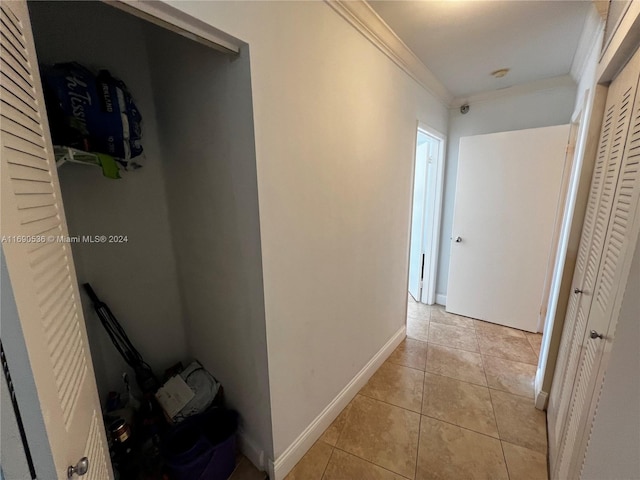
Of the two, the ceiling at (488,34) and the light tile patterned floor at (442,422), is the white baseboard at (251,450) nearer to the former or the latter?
the light tile patterned floor at (442,422)

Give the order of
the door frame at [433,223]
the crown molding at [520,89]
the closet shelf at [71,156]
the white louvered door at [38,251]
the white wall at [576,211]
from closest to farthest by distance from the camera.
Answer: the white louvered door at [38,251], the closet shelf at [71,156], the white wall at [576,211], the crown molding at [520,89], the door frame at [433,223]

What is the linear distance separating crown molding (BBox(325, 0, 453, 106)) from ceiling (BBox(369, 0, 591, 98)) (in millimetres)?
35

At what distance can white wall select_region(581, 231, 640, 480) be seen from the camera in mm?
578

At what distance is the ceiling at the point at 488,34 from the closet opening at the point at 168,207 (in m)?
1.04

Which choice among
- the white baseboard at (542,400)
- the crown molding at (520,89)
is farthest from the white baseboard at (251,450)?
the crown molding at (520,89)

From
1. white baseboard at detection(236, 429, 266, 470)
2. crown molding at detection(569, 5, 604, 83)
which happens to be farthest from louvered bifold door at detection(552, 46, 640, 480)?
white baseboard at detection(236, 429, 266, 470)

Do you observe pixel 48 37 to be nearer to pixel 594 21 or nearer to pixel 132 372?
pixel 132 372

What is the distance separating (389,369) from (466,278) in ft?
4.52

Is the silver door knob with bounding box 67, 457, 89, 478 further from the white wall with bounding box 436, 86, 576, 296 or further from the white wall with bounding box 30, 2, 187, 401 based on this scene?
the white wall with bounding box 436, 86, 576, 296

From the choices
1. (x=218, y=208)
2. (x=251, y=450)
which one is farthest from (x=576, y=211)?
(x=251, y=450)

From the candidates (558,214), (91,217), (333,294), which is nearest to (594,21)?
(558,214)

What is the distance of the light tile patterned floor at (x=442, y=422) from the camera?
1.42 m

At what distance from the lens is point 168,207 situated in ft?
5.10

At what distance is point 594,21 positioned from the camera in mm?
1439
